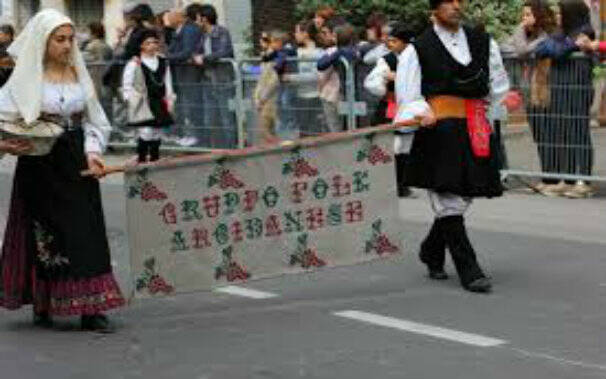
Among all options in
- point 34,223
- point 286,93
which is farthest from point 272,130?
point 34,223

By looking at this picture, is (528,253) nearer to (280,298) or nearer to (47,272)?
(280,298)

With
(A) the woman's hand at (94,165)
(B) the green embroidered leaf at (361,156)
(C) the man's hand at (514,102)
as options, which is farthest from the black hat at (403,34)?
(A) the woman's hand at (94,165)

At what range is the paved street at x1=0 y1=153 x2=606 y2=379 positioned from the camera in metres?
6.49

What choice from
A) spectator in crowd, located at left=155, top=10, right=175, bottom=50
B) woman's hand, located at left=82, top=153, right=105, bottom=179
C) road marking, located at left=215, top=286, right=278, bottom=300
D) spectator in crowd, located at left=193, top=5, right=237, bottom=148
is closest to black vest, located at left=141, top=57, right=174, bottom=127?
spectator in crowd, located at left=193, top=5, right=237, bottom=148

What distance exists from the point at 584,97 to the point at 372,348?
231 inches

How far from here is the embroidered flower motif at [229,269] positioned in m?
7.57

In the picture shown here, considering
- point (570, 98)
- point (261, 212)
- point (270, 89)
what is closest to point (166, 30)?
point (270, 89)

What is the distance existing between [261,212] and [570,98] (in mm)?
5341

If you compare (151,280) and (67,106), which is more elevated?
(67,106)

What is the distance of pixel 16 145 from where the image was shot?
712 cm

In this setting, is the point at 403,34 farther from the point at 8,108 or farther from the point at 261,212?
the point at 8,108

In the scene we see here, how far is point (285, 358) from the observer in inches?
263

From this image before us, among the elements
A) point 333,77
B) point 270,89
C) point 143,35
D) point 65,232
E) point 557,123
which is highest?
point 143,35

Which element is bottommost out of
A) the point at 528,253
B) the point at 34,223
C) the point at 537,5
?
the point at 528,253
